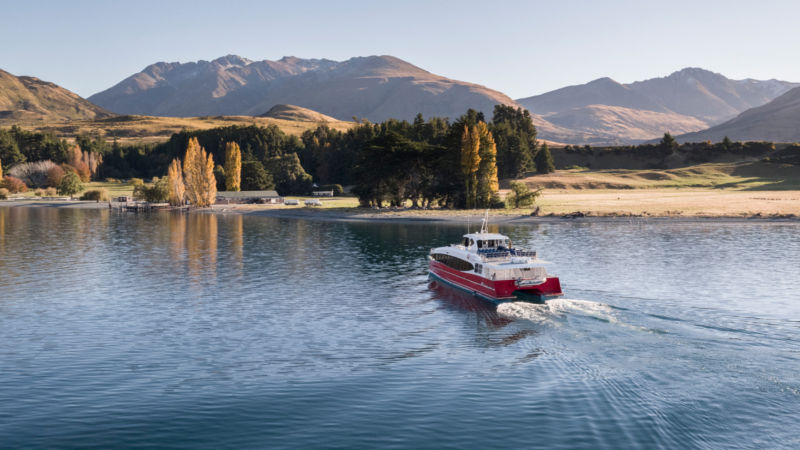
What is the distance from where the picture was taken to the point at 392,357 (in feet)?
100

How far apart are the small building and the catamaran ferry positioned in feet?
451

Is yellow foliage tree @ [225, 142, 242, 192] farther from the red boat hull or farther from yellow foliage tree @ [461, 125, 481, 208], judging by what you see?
the red boat hull

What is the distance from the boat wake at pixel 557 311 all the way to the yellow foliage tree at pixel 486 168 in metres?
90.5

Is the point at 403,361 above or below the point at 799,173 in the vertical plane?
below

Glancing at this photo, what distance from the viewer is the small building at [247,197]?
184 m

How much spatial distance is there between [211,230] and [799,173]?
180m

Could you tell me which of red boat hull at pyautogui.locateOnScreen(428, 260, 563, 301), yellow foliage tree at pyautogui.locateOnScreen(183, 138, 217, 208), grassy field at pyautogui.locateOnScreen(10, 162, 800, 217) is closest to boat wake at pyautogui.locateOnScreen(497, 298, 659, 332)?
red boat hull at pyautogui.locateOnScreen(428, 260, 563, 301)

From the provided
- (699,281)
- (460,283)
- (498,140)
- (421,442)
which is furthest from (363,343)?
(498,140)

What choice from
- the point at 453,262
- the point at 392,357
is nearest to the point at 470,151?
the point at 453,262

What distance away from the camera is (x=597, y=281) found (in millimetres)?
51031

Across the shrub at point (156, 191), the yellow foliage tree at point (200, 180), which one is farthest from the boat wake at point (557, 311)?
the shrub at point (156, 191)

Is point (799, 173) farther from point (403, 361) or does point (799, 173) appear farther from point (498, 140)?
point (403, 361)

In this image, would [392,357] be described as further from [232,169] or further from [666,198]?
[232,169]

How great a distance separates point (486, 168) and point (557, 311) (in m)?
94.7
